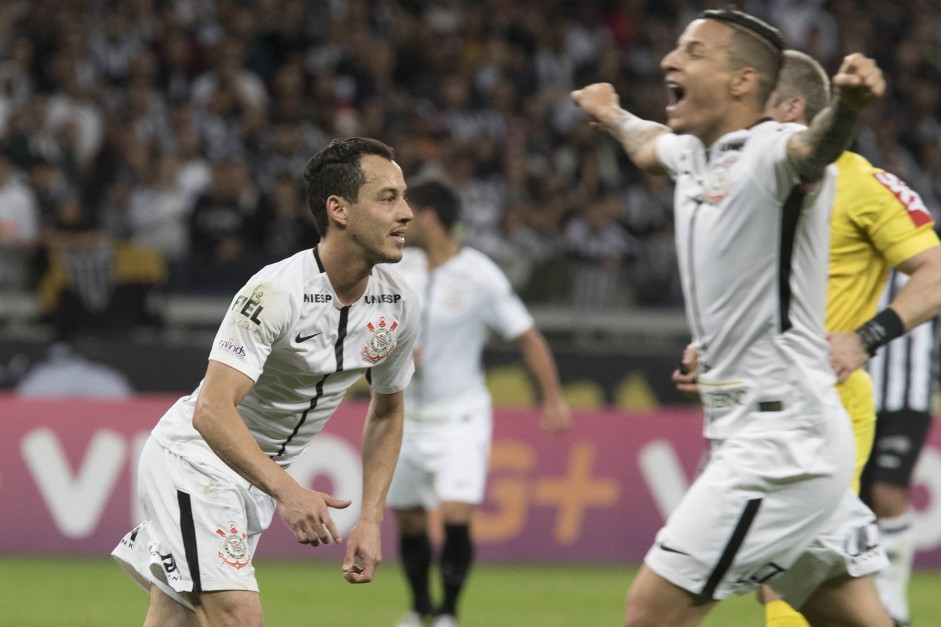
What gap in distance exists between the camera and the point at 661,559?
185 inches

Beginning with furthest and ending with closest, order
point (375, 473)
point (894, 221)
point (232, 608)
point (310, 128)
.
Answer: point (310, 128) → point (894, 221) → point (375, 473) → point (232, 608)

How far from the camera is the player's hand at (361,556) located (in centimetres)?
499

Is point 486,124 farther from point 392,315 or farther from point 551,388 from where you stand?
point 392,315

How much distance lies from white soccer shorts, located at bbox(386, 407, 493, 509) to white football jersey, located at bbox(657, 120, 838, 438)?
13.7 ft

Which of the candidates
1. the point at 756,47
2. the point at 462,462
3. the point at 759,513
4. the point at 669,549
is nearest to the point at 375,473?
the point at 669,549

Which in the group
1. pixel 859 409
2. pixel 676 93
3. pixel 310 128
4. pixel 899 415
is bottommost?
pixel 899 415

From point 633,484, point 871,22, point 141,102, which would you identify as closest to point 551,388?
point 633,484

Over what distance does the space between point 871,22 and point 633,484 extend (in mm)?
10262

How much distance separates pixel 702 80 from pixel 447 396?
15.6 feet

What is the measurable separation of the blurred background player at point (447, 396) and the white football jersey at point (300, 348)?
3.48 metres

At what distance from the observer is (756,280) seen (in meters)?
4.74

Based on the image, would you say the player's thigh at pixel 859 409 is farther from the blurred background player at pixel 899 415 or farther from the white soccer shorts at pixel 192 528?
the white soccer shorts at pixel 192 528

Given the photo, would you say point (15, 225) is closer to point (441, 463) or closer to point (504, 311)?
point (504, 311)

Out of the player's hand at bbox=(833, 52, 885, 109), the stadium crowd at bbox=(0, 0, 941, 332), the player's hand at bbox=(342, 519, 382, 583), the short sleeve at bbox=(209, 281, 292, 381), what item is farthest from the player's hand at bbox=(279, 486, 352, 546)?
the stadium crowd at bbox=(0, 0, 941, 332)
